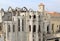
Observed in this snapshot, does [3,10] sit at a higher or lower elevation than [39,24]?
higher

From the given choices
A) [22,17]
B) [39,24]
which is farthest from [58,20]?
[22,17]

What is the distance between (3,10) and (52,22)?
408 inches

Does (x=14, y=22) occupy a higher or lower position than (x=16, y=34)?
higher

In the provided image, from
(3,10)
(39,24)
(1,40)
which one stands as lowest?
(1,40)

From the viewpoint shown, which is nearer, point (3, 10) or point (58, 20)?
point (3, 10)

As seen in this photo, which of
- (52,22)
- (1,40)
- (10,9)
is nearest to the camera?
(1,40)

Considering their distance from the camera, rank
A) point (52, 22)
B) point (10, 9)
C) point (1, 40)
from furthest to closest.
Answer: point (52, 22)
point (10, 9)
point (1, 40)

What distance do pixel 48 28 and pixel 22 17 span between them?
5877mm

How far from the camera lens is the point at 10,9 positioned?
3481cm

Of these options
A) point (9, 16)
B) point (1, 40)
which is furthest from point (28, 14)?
point (1, 40)

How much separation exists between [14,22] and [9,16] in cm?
212

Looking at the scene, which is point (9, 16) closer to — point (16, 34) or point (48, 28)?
point (16, 34)

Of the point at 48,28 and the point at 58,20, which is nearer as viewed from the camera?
the point at 48,28

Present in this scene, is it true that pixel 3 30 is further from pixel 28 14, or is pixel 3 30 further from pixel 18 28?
pixel 28 14
